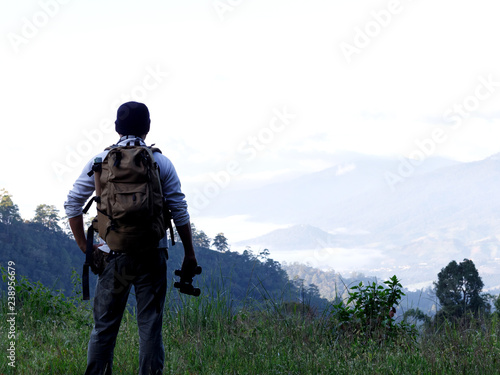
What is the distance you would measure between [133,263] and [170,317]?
7.91 ft

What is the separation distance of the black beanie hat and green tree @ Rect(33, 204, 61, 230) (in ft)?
188

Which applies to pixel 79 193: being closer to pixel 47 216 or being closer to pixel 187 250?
pixel 187 250

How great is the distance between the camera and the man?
3.69 meters

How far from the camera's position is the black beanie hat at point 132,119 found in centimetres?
374

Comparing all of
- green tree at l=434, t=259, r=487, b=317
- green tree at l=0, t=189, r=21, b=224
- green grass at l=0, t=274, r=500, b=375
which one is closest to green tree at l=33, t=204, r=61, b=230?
green tree at l=0, t=189, r=21, b=224

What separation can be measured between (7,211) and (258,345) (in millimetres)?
59796

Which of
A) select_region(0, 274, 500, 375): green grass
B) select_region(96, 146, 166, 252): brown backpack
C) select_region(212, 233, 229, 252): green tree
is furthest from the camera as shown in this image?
select_region(212, 233, 229, 252): green tree

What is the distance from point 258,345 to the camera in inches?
187

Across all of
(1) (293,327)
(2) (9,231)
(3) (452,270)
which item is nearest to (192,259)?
(1) (293,327)

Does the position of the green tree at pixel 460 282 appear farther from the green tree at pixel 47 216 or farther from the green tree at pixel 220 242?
the green tree at pixel 47 216

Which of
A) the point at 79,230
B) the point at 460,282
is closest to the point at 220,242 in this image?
the point at 460,282

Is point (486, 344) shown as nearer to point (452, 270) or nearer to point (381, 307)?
point (381, 307)

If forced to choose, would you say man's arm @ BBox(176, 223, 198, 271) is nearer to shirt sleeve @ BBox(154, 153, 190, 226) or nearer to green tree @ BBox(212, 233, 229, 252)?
shirt sleeve @ BBox(154, 153, 190, 226)

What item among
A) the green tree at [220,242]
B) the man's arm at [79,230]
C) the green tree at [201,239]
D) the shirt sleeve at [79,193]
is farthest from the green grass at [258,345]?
the green tree at [201,239]
